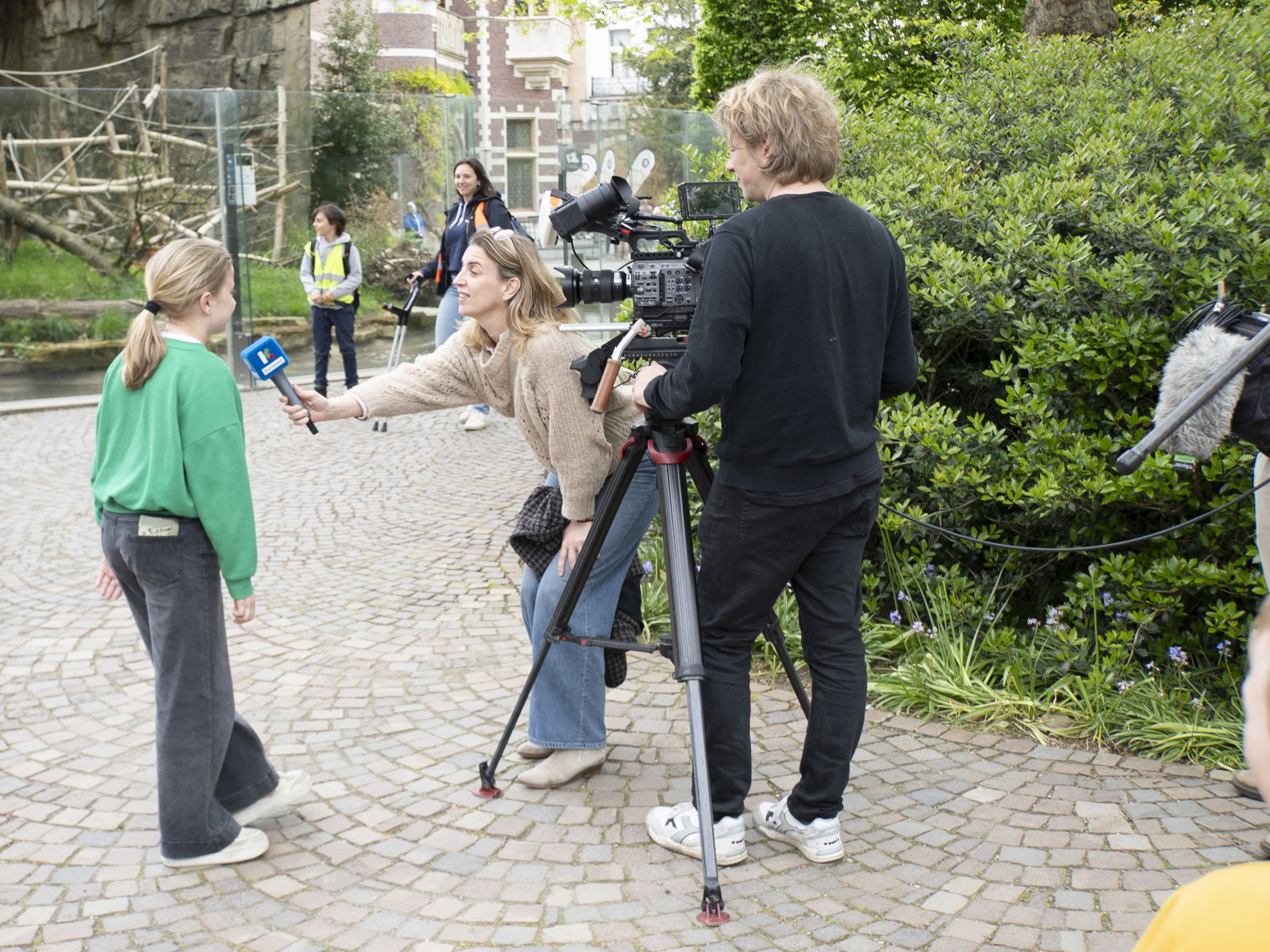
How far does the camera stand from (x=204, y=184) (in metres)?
12.0

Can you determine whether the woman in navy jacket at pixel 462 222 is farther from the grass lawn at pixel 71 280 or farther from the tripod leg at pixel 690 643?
the tripod leg at pixel 690 643

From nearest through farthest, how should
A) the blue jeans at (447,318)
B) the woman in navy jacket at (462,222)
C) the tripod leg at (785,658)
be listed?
the tripod leg at (785,658) → the woman in navy jacket at (462,222) → the blue jeans at (447,318)

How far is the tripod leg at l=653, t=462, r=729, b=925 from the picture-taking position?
2.85m

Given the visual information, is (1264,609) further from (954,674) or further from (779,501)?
(954,674)

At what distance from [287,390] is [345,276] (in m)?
7.37

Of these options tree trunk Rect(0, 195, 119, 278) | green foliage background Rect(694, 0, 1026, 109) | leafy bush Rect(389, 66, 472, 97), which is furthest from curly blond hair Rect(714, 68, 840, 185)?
leafy bush Rect(389, 66, 472, 97)

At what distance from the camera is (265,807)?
3.41 metres

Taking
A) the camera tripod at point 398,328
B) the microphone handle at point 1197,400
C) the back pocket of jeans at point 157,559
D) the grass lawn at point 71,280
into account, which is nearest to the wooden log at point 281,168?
the grass lawn at point 71,280

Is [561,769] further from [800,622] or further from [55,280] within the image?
[55,280]

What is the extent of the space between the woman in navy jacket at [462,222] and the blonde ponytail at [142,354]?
5.20 m

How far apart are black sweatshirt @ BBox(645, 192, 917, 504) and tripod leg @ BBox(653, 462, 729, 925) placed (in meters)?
0.17

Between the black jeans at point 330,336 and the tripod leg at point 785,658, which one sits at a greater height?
the black jeans at point 330,336

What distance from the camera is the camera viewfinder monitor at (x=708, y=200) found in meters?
3.18

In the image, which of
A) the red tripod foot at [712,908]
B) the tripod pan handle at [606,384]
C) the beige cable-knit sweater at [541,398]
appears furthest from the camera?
the beige cable-knit sweater at [541,398]
